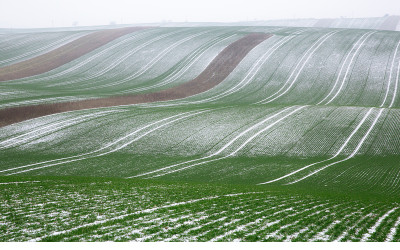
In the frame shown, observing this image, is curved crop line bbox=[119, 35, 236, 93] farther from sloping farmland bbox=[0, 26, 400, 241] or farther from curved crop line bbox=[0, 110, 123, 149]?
curved crop line bbox=[0, 110, 123, 149]

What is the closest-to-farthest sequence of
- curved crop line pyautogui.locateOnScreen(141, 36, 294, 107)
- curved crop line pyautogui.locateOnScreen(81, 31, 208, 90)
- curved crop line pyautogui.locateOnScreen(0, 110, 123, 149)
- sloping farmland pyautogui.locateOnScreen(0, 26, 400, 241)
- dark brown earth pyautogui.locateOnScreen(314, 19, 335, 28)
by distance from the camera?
sloping farmland pyautogui.locateOnScreen(0, 26, 400, 241) < curved crop line pyautogui.locateOnScreen(0, 110, 123, 149) < curved crop line pyautogui.locateOnScreen(141, 36, 294, 107) < curved crop line pyautogui.locateOnScreen(81, 31, 208, 90) < dark brown earth pyautogui.locateOnScreen(314, 19, 335, 28)

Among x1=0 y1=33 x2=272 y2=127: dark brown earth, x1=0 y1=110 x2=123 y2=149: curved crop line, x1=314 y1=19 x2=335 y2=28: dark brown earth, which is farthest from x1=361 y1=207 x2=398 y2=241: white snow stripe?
x1=314 y1=19 x2=335 y2=28: dark brown earth

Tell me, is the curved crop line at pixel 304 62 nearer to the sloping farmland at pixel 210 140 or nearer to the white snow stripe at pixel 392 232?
the sloping farmland at pixel 210 140

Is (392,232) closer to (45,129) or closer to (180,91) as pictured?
(45,129)

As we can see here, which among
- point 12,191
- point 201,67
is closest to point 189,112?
point 201,67

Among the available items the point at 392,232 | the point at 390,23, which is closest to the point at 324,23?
the point at 390,23

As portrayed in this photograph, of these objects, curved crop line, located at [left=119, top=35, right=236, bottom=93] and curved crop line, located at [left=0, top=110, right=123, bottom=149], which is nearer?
curved crop line, located at [left=0, top=110, right=123, bottom=149]
